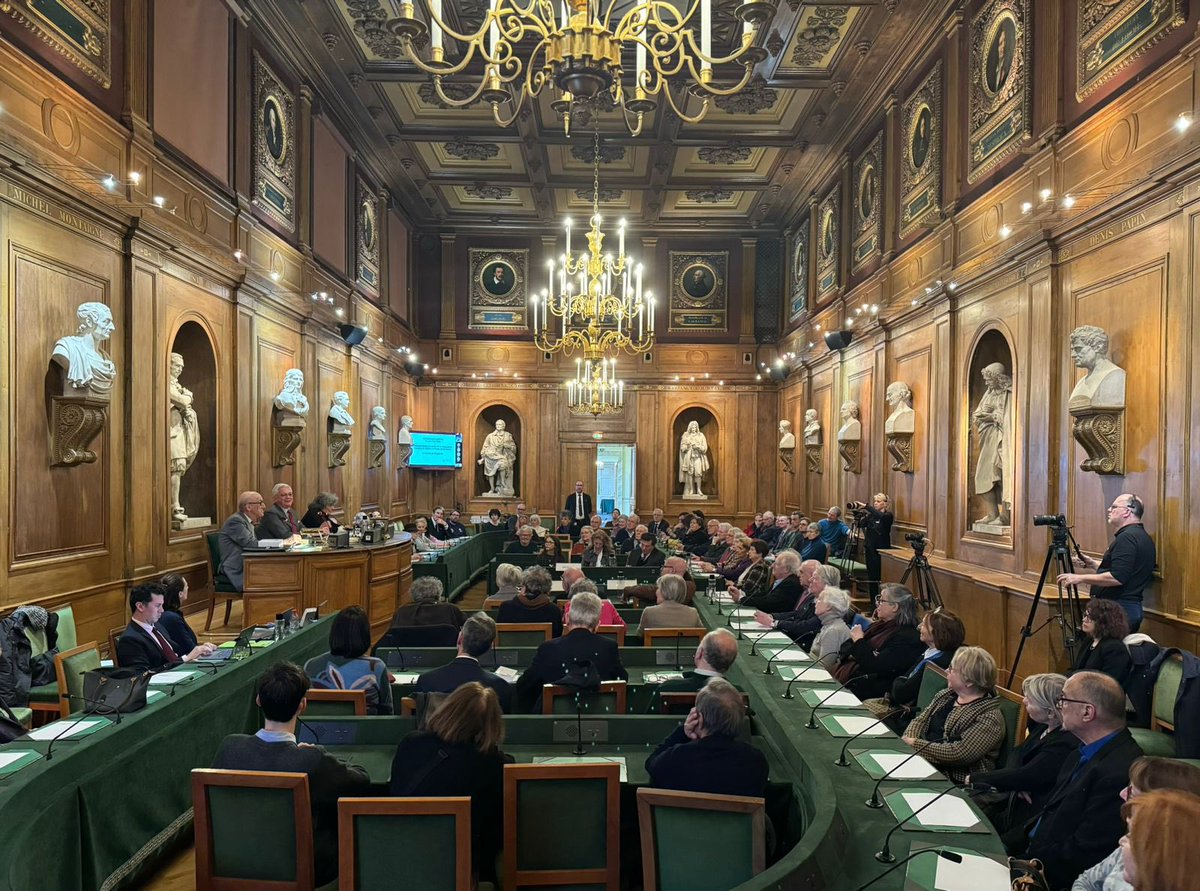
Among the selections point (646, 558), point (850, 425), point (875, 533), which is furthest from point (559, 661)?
point (850, 425)

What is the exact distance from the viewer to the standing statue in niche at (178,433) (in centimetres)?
758

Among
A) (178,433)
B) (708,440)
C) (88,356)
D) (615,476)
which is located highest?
(88,356)

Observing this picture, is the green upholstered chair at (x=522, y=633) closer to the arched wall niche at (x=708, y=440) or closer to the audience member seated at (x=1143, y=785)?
the audience member seated at (x=1143, y=785)

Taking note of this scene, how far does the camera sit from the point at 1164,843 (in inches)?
68.7

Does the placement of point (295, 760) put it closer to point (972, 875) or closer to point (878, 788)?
point (878, 788)

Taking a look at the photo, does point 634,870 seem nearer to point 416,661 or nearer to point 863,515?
point 416,661

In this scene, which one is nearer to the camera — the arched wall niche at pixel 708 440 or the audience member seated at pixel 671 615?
the audience member seated at pixel 671 615

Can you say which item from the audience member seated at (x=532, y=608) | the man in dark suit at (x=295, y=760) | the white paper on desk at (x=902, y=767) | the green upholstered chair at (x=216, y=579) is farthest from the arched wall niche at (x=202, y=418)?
the white paper on desk at (x=902, y=767)

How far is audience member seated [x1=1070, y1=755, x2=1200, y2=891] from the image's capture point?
6.92 feet

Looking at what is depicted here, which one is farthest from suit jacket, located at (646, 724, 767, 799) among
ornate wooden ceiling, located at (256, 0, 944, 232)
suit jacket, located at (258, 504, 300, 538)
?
ornate wooden ceiling, located at (256, 0, 944, 232)

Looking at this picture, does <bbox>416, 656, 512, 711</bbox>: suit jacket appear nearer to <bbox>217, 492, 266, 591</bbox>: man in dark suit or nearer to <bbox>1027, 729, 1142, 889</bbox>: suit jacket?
<bbox>1027, 729, 1142, 889</bbox>: suit jacket

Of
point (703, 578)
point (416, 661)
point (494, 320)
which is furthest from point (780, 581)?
point (494, 320)

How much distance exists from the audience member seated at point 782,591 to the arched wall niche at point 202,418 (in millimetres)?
5408

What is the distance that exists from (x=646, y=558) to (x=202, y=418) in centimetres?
518
